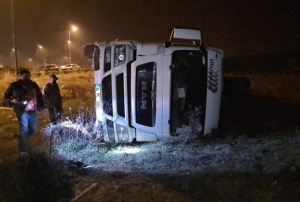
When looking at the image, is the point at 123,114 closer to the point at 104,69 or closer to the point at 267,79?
the point at 104,69

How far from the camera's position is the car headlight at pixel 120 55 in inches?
262

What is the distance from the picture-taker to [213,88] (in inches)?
257

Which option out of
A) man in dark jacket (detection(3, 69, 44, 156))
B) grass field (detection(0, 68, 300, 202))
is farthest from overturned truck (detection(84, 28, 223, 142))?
man in dark jacket (detection(3, 69, 44, 156))

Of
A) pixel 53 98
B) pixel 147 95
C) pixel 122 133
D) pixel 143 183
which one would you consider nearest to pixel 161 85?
pixel 147 95

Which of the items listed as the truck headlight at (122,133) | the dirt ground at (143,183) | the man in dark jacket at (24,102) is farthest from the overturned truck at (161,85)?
the man in dark jacket at (24,102)

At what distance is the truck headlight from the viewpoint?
6777 mm

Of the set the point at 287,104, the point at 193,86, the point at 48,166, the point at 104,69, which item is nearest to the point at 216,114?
the point at 193,86

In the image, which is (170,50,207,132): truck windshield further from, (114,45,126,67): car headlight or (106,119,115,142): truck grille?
(106,119,115,142): truck grille

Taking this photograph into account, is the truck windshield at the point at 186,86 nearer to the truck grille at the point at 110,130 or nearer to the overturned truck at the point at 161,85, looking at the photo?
the overturned truck at the point at 161,85

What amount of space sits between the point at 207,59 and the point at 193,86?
0.58 meters

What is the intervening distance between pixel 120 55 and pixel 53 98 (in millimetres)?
2680

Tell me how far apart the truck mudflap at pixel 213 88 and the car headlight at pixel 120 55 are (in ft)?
5.36

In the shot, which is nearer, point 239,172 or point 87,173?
point 239,172

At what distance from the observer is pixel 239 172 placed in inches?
181
